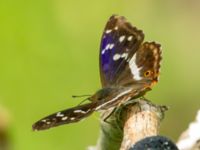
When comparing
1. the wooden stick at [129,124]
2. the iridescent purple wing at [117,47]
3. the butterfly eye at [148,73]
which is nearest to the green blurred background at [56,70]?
the iridescent purple wing at [117,47]

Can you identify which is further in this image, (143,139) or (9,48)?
(9,48)

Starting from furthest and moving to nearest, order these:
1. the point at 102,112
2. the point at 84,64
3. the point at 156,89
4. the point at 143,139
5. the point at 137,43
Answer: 1. the point at 156,89
2. the point at 84,64
3. the point at 137,43
4. the point at 102,112
5. the point at 143,139

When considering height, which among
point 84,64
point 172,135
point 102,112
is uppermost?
point 102,112

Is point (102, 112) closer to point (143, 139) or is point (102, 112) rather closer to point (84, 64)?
point (143, 139)

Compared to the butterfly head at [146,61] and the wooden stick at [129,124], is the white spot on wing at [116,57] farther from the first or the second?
the wooden stick at [129,124]

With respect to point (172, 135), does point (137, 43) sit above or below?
above

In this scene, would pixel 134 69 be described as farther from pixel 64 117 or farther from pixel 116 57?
pixel 64 117

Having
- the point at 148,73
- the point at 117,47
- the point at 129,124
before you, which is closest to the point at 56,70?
the point at 117,47

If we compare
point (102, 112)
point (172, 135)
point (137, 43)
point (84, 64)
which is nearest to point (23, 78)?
point (84, 64)
